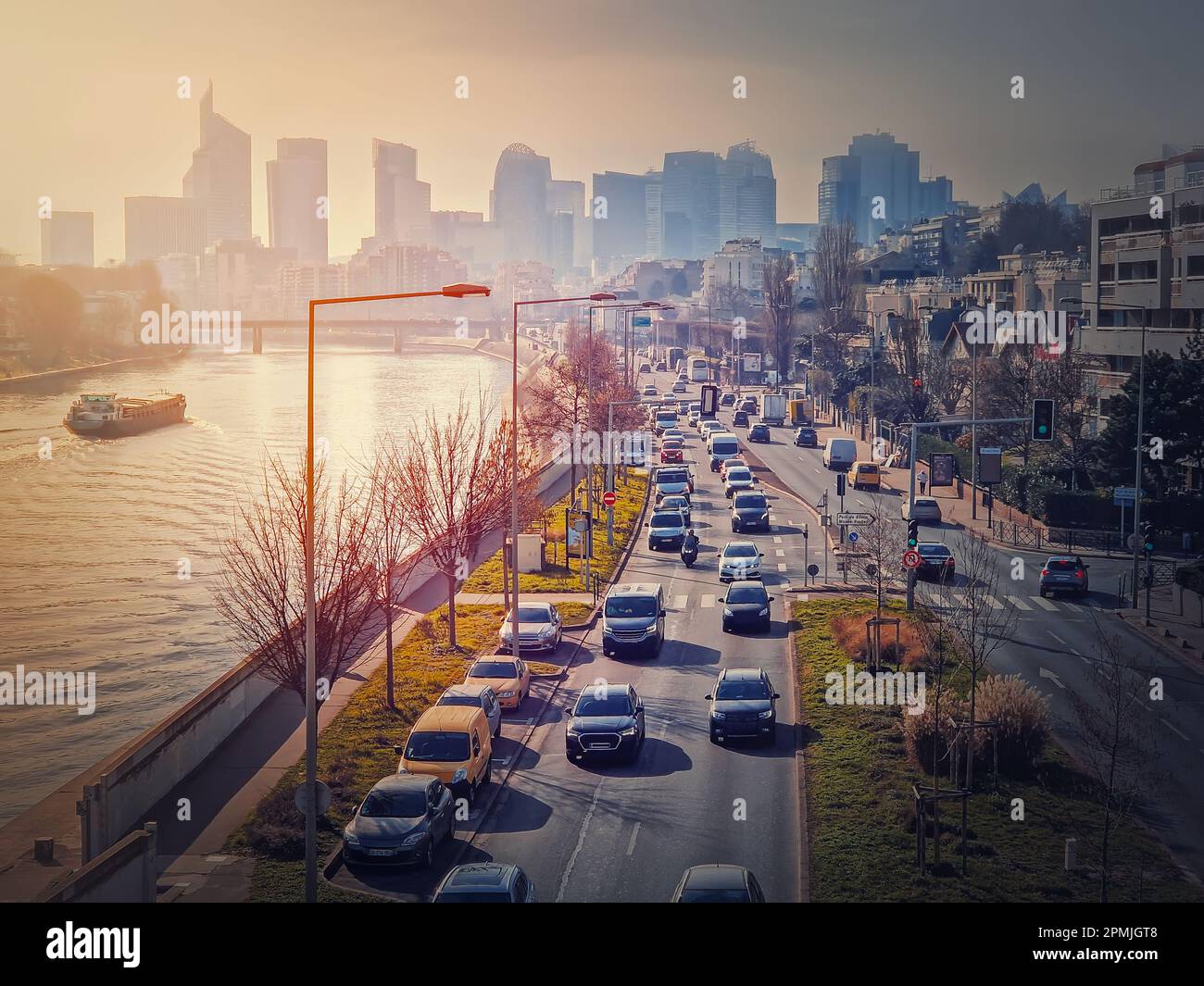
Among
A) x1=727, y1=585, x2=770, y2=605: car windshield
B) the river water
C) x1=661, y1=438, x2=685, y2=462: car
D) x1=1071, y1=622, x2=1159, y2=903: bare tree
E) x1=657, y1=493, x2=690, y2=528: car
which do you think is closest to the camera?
x1=1071, y1=622, x2=1159, y2=903: bare tree

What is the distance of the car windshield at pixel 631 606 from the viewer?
31.9 metres

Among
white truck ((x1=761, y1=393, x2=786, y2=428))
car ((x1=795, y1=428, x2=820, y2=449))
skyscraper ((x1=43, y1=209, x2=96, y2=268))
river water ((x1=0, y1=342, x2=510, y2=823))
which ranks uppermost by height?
skyscraper ((x1=43, y1=209, x2=96, y2=268))

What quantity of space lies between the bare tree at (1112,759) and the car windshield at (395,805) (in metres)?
9.07

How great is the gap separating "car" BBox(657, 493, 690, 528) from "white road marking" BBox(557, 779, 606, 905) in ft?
93.0

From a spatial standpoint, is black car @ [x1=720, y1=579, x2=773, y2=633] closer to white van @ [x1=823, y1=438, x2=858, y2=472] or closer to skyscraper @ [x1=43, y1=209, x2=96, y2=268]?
white van @ [x1=823, y1=438, x2=858, y2=472]

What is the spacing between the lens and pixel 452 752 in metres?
20.9

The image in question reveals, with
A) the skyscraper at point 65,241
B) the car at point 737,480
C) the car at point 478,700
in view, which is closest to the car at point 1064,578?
the car at point 478,700

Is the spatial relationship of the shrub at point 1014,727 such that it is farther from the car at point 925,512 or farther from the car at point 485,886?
the car at point 925,512

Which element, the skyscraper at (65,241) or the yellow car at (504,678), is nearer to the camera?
the yellow car at (504,678)

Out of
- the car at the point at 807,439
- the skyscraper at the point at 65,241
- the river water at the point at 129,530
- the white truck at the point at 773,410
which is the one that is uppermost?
the skyscraper at the point at 65,241

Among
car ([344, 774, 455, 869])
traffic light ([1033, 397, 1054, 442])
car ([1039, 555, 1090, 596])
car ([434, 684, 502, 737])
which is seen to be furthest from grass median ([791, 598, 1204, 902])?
car ([1039, 555, 1090, 596])

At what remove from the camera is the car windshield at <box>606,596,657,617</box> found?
105 ft

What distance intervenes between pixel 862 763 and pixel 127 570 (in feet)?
150
